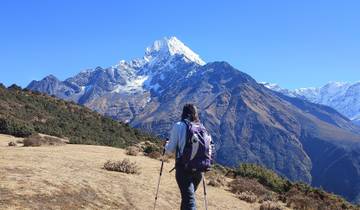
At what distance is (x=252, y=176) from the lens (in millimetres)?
32781

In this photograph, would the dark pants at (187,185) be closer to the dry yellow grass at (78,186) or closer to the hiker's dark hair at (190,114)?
the hiker's dark hair at (190,114)

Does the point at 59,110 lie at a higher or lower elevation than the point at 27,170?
higher

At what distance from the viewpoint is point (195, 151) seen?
11.8 meters

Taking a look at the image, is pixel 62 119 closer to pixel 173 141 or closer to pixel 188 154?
pixel 173 141

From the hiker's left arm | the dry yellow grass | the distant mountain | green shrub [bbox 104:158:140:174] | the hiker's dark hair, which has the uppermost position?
the distant mountain

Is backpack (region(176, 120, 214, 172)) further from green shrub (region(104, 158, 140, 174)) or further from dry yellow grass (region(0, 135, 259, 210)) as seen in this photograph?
green shrub (region(104, 158, 140, 174))

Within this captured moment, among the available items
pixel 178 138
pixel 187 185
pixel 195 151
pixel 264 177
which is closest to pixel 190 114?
pixel 178 138

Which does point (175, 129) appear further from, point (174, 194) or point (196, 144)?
point (174, 194)

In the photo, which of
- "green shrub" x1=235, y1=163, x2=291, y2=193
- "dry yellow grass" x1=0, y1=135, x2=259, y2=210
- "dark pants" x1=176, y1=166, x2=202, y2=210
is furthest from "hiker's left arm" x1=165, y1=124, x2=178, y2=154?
"green shrub" x1=235, y1=163, x2=291, y2=193

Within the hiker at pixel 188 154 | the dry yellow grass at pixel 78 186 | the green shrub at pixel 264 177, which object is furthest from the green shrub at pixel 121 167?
the green shrub at pixel 264 177

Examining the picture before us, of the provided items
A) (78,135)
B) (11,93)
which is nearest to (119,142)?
(78,135)

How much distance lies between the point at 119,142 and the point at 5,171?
107 feet

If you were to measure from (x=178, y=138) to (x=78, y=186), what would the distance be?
4.66 m

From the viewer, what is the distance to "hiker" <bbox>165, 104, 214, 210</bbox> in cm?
1172
